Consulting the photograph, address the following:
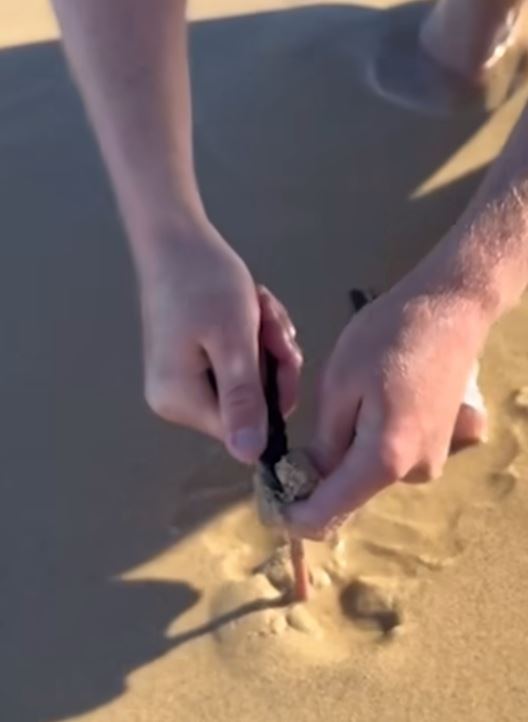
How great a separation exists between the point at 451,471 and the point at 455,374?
0.99 ft

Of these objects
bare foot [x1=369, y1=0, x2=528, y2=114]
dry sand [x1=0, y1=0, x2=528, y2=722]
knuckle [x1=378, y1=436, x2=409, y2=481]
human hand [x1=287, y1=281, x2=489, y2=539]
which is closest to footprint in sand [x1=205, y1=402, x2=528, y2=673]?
dry sand [x1=0, y1=0, x2=528, y2=722]

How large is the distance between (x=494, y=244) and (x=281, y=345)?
0.68ft

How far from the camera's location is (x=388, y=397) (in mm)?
1301

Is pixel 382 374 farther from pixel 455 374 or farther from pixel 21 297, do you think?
pixel 21 297

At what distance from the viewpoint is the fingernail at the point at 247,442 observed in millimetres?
1334

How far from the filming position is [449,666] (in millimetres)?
1466

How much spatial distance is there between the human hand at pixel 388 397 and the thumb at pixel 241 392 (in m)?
0.06

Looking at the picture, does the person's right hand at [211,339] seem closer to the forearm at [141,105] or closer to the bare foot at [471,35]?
the forearm at [141,105]

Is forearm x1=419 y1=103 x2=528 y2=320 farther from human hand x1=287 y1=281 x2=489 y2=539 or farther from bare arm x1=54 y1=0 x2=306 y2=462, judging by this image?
bare arm x1=54 y1=0 x2=306 y2=462

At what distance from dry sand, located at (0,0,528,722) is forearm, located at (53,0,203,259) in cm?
30

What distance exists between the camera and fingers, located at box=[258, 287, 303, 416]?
1.39 metres

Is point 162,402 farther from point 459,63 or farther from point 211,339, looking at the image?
point 459,63

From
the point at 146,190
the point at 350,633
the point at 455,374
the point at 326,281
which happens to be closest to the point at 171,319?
the point at 146,190

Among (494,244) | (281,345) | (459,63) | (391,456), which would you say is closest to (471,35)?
(459,63)
